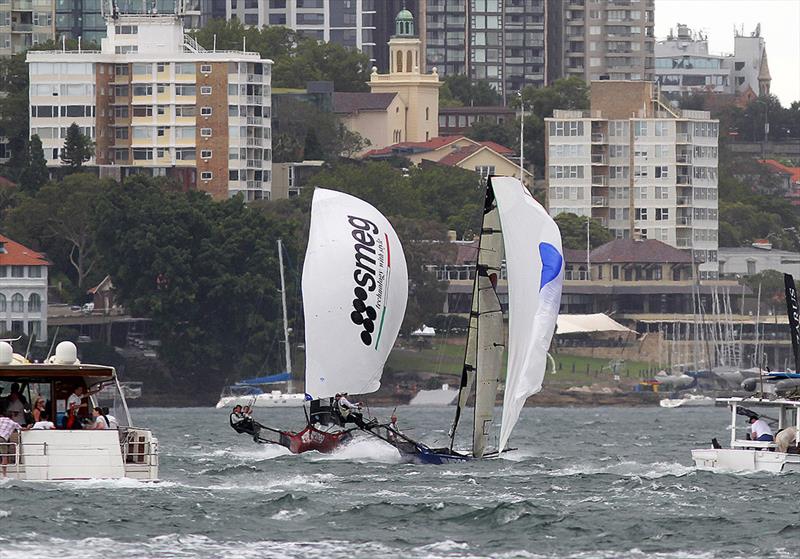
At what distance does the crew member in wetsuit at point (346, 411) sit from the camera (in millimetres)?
55375

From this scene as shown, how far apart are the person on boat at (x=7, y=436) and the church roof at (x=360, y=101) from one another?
15160 cm

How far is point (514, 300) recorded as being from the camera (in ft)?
168

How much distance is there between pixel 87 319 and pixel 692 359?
37.6 m

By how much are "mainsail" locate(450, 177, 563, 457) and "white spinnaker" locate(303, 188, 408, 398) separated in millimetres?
4848

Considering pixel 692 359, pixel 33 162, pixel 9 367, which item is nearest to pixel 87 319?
pixel 33 162

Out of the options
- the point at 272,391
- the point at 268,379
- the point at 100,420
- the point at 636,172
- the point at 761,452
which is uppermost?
the point at 636,172

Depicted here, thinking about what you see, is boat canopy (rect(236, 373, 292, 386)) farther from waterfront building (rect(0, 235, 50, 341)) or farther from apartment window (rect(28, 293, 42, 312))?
apartment window (rect(28, 293, 42, 312))

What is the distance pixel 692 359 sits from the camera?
147625 mm

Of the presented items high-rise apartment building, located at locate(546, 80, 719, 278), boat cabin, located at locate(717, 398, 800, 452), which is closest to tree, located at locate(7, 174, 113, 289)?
high-rise apartment building, located at locate(546, 80, 719, 278)

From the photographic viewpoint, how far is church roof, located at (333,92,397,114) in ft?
631

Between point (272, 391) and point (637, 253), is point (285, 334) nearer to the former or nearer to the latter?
point (272, 391)

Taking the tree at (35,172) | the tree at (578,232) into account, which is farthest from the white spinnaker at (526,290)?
the tree at (578,232)

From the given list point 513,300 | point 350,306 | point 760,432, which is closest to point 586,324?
point 350,306

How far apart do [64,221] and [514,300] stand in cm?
8761
